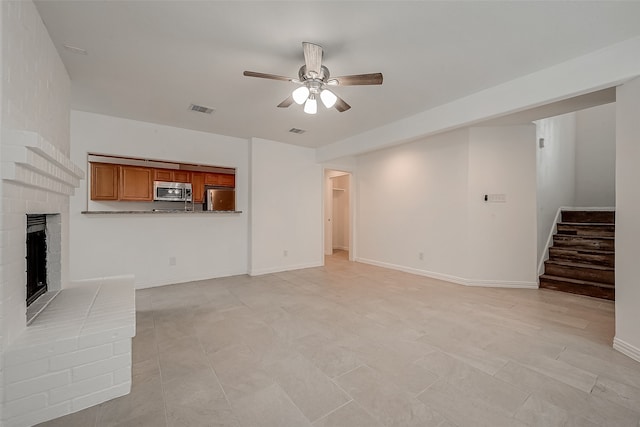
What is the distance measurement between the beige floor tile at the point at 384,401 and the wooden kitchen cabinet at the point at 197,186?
4.63 meters

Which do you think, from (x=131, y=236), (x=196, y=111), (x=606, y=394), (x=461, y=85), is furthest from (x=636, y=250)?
(x=131, y=236)

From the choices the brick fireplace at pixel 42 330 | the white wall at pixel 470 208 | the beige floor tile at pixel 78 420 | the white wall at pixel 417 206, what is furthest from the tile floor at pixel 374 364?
the white wall at pixel 417 206

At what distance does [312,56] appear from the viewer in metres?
2.24

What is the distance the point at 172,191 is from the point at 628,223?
6117 mm

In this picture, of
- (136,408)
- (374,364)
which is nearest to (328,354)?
(374,364)

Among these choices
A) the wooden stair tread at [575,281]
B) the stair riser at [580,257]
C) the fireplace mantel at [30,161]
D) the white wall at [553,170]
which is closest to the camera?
the fireplace mantel at [30,161]

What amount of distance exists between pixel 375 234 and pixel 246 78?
426cm

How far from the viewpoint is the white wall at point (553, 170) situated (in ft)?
14.6

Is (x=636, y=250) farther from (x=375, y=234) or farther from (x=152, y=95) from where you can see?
(x=152, y=95)

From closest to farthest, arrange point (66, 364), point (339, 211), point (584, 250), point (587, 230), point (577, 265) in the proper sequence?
1. point (66, 364)
2. point (577, 265)
3. point (584, 250)
4. point (587, 230)
5. point (339, 211)

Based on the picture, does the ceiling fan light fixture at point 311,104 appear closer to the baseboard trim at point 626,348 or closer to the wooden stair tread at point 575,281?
the baseboard trim at point 626,348

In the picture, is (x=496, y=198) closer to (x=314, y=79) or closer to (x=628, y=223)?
(x=628, y=223)

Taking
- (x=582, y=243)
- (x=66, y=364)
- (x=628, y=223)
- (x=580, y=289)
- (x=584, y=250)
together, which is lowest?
(x=580, y=289)

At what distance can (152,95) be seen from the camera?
327cm
